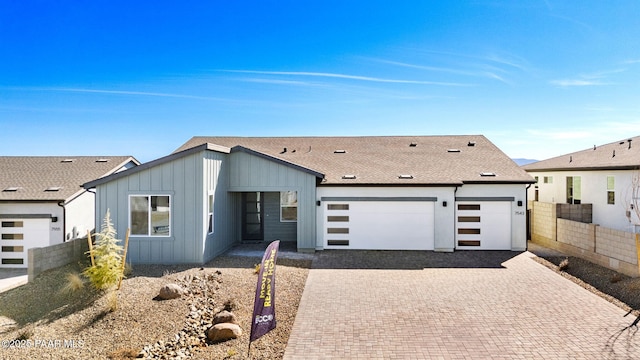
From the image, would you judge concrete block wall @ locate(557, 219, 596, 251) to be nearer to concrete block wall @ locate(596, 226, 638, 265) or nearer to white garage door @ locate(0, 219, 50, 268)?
concrete block wall @ locate(596, 226, 638, 265)

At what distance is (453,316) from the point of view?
24.1ft

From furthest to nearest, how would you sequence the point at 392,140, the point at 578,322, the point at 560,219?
the point at 392,140
the point at 560,219
the point at 578,322

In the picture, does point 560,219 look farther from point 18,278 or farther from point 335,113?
point 18,278

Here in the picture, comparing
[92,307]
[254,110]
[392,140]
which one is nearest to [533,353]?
[92,307]

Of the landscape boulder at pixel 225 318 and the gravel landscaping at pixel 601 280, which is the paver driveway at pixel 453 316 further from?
the landscape boulder at pixel 225 318

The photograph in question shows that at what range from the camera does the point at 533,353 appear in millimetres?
5777

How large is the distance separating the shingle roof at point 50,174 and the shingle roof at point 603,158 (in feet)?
72.0

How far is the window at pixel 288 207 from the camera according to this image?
613 inches

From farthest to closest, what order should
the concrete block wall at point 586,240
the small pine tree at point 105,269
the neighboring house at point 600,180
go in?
the neighboring house at point 600,180
the concrete block wall at point 586,240
the small pine tree at point 105,269

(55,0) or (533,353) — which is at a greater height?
(55,0)

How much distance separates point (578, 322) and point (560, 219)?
8248 mm

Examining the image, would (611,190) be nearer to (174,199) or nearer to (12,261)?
(174,199)

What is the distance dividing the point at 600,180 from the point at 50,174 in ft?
80.8

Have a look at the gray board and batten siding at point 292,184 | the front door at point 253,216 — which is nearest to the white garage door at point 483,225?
the gray board and batten siding at point 292,184
